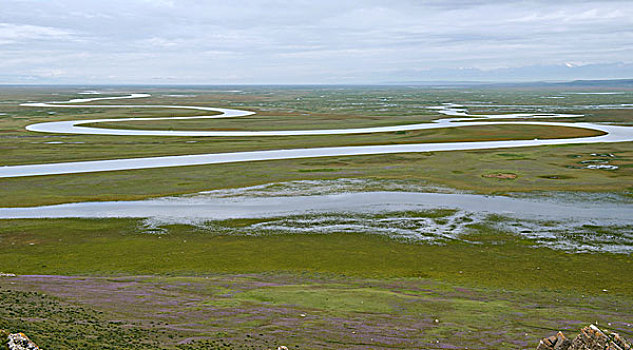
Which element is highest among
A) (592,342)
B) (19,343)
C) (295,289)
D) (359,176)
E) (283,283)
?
(592,342)

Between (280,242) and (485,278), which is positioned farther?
(280,242)

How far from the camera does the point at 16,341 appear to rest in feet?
57.7

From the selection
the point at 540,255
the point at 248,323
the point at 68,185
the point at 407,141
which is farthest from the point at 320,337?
the point at 407,141

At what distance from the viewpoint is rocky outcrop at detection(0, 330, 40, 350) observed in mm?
17359

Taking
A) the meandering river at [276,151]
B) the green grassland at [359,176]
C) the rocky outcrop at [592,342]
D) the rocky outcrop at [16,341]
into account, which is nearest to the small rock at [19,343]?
the rocky outcrop at [16,341]

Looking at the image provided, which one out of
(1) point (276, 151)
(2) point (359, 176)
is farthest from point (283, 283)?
(1) point (276, 151)

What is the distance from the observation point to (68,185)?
56531 mm

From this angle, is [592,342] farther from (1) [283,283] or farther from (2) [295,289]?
(1) [283,283]

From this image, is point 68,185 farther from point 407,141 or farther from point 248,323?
point 407,141

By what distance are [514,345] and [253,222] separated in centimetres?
2507

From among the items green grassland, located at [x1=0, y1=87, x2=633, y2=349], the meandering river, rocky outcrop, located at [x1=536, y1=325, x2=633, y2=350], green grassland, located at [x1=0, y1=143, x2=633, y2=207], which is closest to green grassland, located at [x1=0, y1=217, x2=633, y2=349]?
green grassland, located at [x1=0, y1=87, x2=633, y2=349]

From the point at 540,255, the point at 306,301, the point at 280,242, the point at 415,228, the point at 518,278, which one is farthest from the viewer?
the point at 415,228

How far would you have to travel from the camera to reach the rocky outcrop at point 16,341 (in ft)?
57.0

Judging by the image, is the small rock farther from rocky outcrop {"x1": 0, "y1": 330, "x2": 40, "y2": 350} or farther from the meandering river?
the meandering river
